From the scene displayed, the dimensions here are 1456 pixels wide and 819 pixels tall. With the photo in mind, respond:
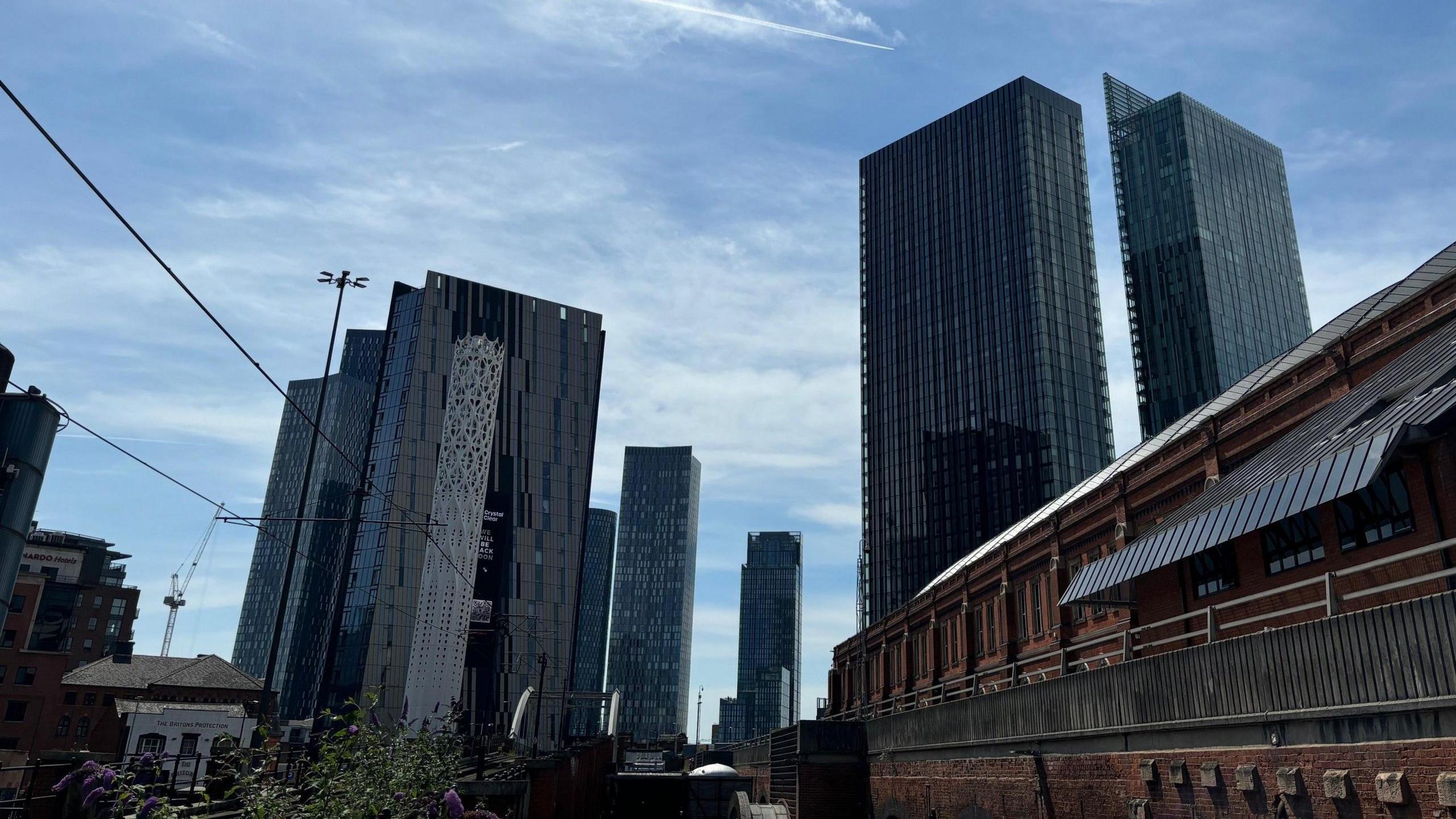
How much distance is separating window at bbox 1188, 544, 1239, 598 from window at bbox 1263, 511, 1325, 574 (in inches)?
34.0

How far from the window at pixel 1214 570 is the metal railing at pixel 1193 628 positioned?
1.48 feet

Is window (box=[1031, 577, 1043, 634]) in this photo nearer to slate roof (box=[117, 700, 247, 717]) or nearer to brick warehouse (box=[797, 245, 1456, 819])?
brick warehouse (box=[797, 245, 1456, 819])

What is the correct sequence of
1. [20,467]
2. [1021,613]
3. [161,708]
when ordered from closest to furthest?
[20,467] < [1021,613] < [161,708]

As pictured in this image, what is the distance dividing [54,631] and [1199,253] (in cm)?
17645

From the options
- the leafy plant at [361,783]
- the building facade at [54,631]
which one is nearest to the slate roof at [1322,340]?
the leafy plant at [361,783]

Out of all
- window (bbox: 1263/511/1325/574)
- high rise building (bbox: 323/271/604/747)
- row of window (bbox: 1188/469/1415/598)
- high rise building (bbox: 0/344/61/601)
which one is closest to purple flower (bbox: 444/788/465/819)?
row of window (bbox: 1188/469/1415/598)

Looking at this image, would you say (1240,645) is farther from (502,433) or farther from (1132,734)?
(502,433)

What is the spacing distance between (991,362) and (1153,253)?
5082cm

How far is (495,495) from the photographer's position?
116938mm

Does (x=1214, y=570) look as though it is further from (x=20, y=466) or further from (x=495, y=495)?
(x=495, y=495)

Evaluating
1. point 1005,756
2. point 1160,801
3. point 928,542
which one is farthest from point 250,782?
point 928,542

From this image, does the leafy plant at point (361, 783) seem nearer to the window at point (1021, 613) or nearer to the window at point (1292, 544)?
the window at point (1292, 544)

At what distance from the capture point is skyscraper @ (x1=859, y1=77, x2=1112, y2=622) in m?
141

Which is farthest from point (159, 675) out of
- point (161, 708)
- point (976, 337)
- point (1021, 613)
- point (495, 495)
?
point (976, 337)
